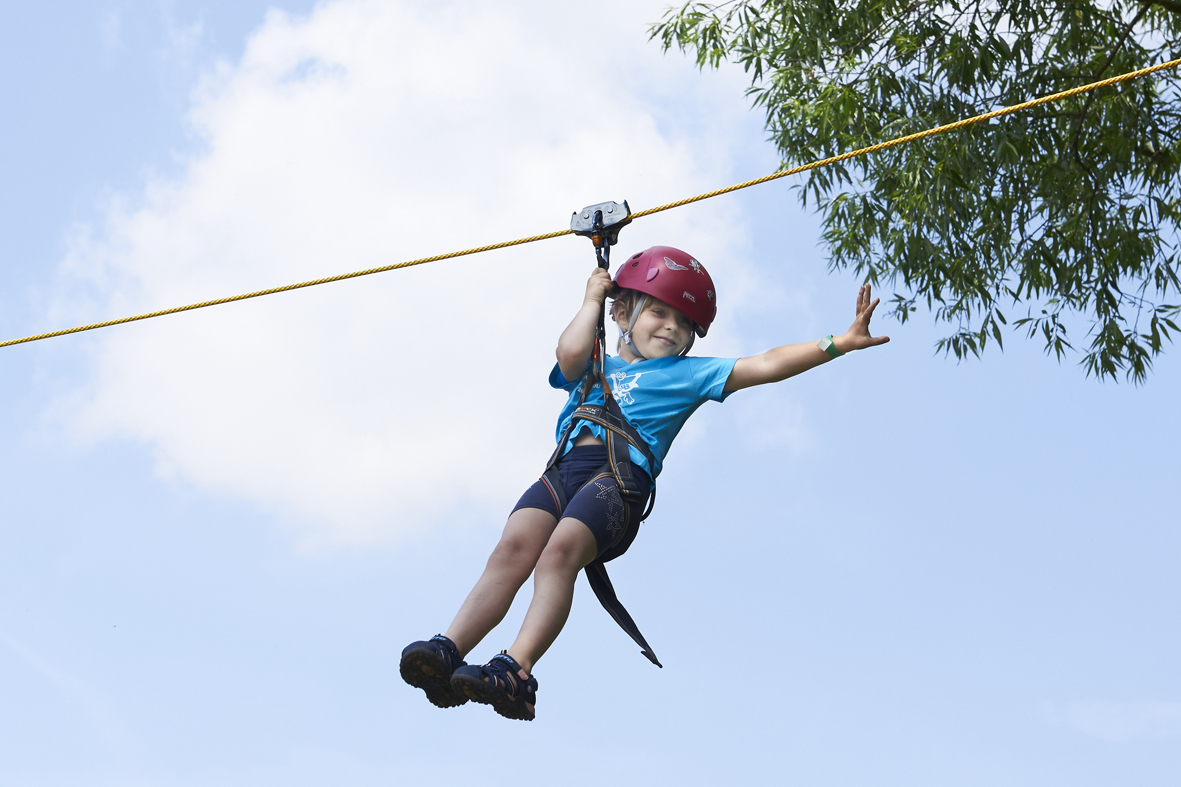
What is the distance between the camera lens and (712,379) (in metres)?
3.60

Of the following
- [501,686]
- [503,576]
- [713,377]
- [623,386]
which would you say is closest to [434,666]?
[501,686]

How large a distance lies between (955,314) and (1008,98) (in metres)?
1.21

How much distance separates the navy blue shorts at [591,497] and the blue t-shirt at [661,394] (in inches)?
2.2

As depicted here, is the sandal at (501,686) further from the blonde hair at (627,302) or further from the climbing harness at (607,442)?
the blonde hair at (627,302)

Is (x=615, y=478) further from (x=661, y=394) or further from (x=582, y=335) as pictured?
(x=582, y=335)

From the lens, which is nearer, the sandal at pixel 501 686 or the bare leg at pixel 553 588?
the sandal at pixel 501 686

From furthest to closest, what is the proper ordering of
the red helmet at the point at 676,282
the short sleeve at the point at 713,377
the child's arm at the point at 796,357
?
the red helmet at the point at 676,282
the short sleeve at the point at 713,377
the child's arm at the point at 796,357

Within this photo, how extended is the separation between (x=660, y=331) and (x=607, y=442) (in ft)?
1.34

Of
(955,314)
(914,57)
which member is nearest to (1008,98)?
(914,57)

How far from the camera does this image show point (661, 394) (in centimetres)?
363

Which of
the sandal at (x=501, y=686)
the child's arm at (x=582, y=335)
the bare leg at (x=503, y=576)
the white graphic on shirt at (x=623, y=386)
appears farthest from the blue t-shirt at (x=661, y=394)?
the sandal at (x=501, y=686)

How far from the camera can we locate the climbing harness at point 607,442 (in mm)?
3518

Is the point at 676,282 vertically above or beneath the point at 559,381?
above

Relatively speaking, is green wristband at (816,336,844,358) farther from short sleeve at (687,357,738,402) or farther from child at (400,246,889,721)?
short sleeve at (687,357,738,402)
